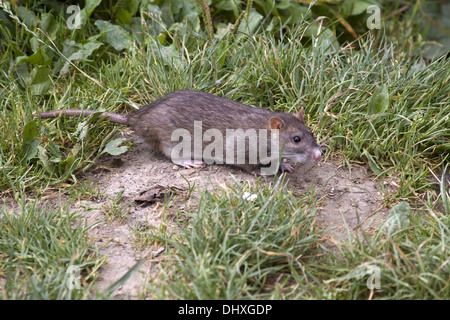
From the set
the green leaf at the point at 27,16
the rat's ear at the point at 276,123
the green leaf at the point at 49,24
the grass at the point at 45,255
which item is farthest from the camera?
the green leaf at the point at 27,16

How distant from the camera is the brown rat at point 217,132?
14.5ft

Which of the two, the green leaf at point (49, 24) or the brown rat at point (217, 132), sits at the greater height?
the green leaf at point (49, 24)

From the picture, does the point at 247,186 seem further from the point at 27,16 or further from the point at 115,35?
the point at 27,16

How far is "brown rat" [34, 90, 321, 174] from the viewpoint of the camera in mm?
4406

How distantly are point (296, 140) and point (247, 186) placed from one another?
658mm

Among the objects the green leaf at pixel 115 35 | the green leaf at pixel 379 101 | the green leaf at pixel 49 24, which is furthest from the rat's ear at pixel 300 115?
the green leaf at pixel 49 24

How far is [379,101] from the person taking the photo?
4.58m

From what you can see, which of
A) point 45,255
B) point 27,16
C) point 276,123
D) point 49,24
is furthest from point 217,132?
point 27,16

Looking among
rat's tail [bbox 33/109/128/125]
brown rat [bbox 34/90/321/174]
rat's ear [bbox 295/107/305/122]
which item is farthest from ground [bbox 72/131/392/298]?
rat's ear [bbox 295/107/305/122]

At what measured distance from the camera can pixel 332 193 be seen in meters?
4.29

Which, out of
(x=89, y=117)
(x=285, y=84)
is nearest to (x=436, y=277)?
(x=285, y=84)

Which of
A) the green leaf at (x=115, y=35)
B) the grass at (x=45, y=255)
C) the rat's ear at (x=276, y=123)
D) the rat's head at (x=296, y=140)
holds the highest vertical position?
the green leaf at (x=115, y=35)

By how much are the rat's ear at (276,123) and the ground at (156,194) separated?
0.44m

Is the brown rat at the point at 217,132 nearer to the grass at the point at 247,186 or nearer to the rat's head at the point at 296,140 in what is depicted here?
the rat's head at the point at 296,140
